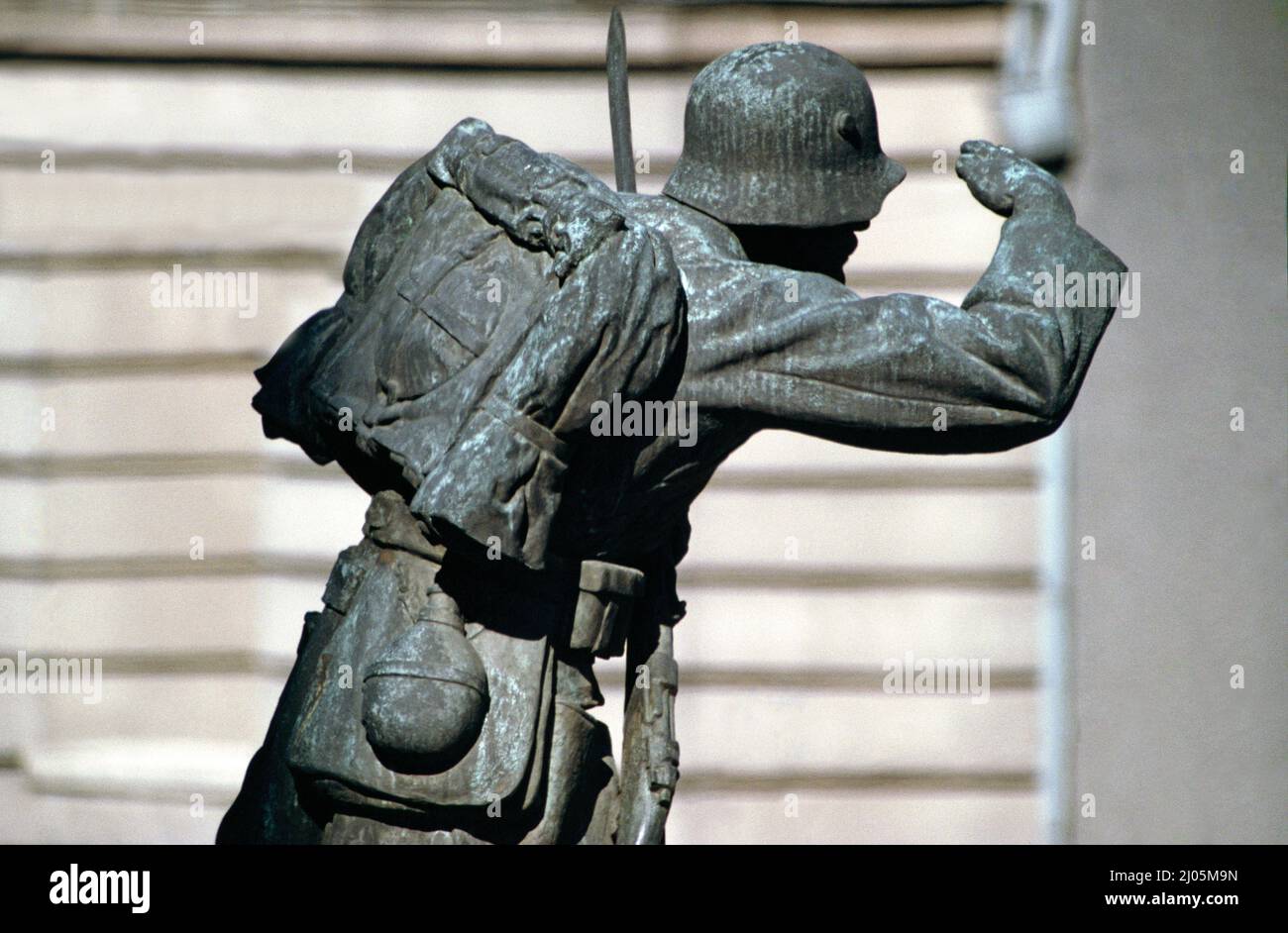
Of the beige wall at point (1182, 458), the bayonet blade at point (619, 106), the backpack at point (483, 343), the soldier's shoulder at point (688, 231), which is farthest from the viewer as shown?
the beige wall at point (1182, 458)

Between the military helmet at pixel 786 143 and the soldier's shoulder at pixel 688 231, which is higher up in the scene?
the military helmet at pixel 786 143

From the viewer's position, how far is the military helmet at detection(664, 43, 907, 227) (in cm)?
386

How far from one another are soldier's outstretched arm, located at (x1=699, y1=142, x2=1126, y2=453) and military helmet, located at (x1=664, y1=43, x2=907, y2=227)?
0.52 ft

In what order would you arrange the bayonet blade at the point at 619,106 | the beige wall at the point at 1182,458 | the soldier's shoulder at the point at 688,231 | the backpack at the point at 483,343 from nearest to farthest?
the backpack at the point at 483,343
the soldier's shoulder at the point at 688,231
the bayonet blade at the point at 619,106
the beige wall at the point at 1182,458

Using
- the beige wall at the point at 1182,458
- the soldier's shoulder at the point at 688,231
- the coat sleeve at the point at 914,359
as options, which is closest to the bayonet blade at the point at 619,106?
the soldier's shoulder at the point at 688,231

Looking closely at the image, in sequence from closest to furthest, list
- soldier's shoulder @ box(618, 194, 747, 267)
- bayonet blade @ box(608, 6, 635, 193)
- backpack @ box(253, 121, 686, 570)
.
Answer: backpack @ box(253, 121, 686, 570), soldier's shoulder @ box(618, 194, 747, 267), bayonet blade @ box(608, 6, 635, 193)

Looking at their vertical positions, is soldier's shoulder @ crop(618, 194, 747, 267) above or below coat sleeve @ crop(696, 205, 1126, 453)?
above

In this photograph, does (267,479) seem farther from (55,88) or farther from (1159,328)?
(1159,328)

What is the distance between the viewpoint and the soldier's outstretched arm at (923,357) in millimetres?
3693

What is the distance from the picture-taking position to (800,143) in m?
3.86

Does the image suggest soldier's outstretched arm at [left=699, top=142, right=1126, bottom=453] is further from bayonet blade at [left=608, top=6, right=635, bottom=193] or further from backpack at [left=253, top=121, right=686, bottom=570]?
bayonet blade at [left=608, top=6, right=635, bottom=193]

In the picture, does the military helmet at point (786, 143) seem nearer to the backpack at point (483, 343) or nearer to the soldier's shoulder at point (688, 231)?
the soldier's shoulder at point (688, 231)

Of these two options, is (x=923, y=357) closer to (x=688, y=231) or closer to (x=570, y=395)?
(x=688, y=231)

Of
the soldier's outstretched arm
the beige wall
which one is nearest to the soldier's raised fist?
the soldier's outstretched arm
